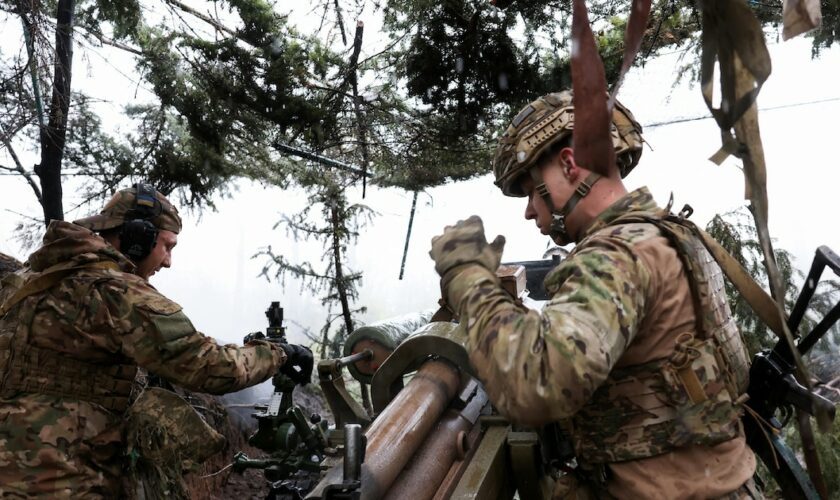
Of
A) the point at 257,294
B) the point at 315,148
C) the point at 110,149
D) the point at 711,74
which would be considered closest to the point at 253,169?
the point at 315,148

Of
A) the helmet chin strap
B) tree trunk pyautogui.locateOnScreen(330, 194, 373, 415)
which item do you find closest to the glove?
the helmet chin strap

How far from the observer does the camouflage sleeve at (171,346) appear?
A: 3.17 metres

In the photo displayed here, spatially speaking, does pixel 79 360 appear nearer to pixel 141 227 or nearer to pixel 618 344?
pixel 141 227

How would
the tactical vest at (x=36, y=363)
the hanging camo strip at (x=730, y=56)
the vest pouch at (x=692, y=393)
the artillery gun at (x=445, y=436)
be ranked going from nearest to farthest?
the hanging camo strip at (x=730, y=56), the vest pouch at (x=692, y=393), the artillery gun at (x=445, y=436), the tactical vest at (x=36, y=363)

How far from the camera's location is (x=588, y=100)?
53.9 inches

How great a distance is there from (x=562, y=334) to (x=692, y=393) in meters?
0.54

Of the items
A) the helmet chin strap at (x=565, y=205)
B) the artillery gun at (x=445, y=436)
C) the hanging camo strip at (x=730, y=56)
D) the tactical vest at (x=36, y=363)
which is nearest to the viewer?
the hanging camo strip at (x=730, y=56)

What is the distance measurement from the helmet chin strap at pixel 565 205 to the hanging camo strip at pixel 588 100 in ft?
1.70

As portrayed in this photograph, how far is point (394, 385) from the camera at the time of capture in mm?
3178

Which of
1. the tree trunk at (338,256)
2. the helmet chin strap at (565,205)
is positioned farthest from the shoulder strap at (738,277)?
the tree trunk at (338,256)

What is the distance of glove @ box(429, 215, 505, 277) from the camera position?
1832 millimetres

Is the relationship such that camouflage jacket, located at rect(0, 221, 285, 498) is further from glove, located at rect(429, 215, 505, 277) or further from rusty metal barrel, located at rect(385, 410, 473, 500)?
→ glove, located at rect(429, 215, 505, 277)

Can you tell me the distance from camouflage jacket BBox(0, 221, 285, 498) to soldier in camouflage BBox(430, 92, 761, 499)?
199 centimetres

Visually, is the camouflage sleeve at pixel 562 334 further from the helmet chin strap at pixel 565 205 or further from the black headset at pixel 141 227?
the black headset at pixel 141 227
